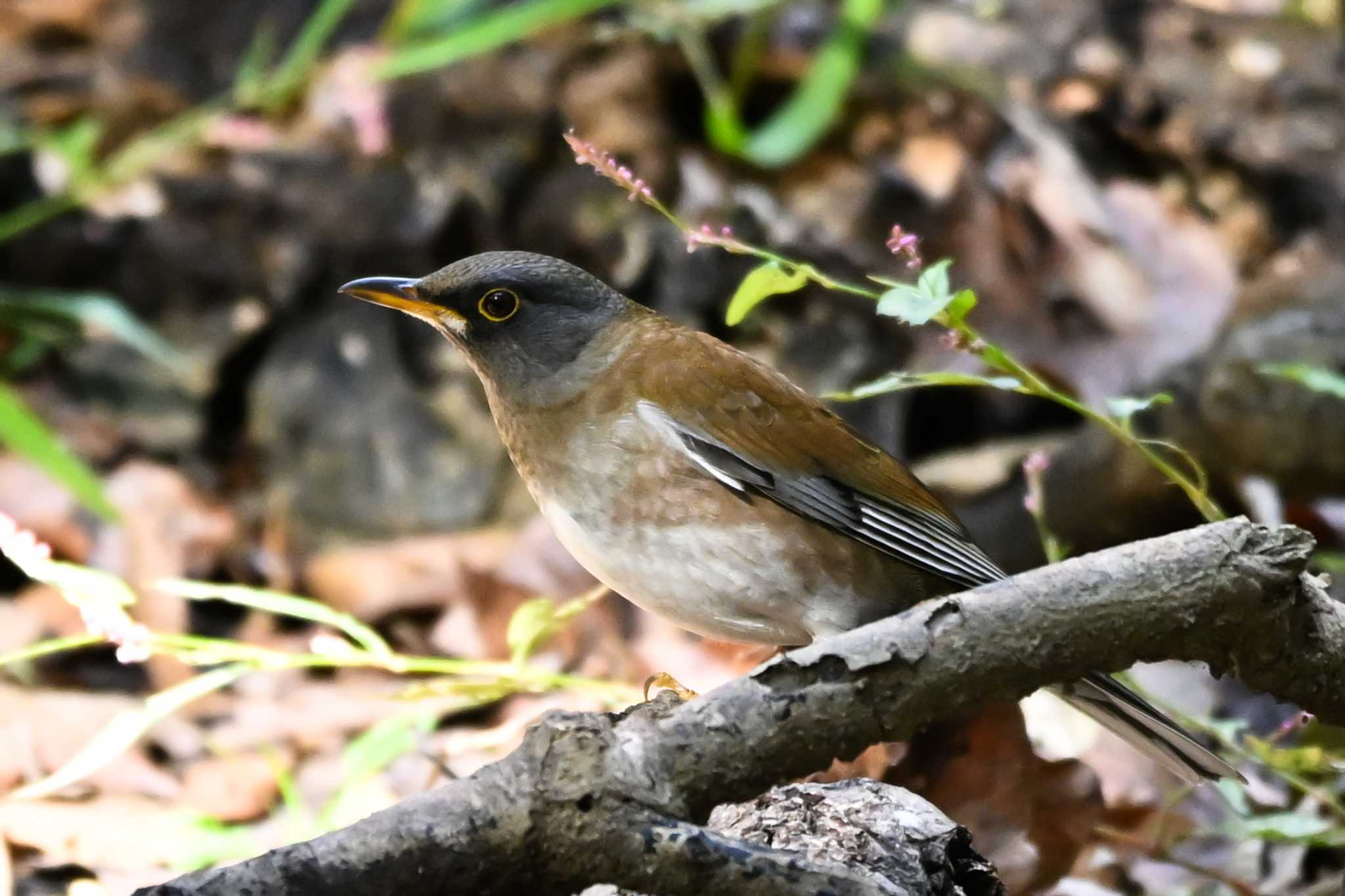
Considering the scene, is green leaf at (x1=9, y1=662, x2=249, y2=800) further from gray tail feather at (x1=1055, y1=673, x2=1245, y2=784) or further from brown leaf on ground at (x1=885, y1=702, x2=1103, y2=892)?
gray tail feather at (x1=1055, y1=673, x2=1245, y2=784)

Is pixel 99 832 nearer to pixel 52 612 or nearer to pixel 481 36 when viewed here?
pixel 52 612

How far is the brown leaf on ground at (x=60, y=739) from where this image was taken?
11.9ft

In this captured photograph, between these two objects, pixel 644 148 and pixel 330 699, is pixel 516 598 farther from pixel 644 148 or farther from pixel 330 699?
pixel 644 148

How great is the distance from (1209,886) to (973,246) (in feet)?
9.81

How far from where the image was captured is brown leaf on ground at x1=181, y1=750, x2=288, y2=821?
362 cm

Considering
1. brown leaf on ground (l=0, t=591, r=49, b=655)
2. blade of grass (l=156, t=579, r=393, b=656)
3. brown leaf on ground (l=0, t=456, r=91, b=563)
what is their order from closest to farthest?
blade of grass (l=156, t=579, r=393, b=656), brown leaf on ground (l=0, t=591, r=49, b=655), brown leaf on ground (l=0, t=456, r=91, b=563)

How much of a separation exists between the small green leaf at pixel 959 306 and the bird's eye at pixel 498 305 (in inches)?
41.6

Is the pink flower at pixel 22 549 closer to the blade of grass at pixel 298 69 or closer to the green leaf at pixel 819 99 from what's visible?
the green leaf at pixel 819 99

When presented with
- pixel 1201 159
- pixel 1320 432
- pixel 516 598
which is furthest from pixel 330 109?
pixel 1320 432

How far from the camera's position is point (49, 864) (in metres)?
3.14

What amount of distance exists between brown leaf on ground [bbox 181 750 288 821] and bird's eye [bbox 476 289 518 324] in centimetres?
134

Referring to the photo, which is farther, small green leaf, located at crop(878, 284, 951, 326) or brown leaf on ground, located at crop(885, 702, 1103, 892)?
brown leaf on ground, located at crop(885, 702, 1103, 892)

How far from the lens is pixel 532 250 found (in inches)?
224

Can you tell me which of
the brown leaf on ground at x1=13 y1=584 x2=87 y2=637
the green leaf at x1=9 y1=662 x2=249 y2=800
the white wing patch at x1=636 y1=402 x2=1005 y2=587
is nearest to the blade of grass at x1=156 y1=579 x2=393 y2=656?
the green leaf at x1=9 y1=662 x2=249 y2=800
